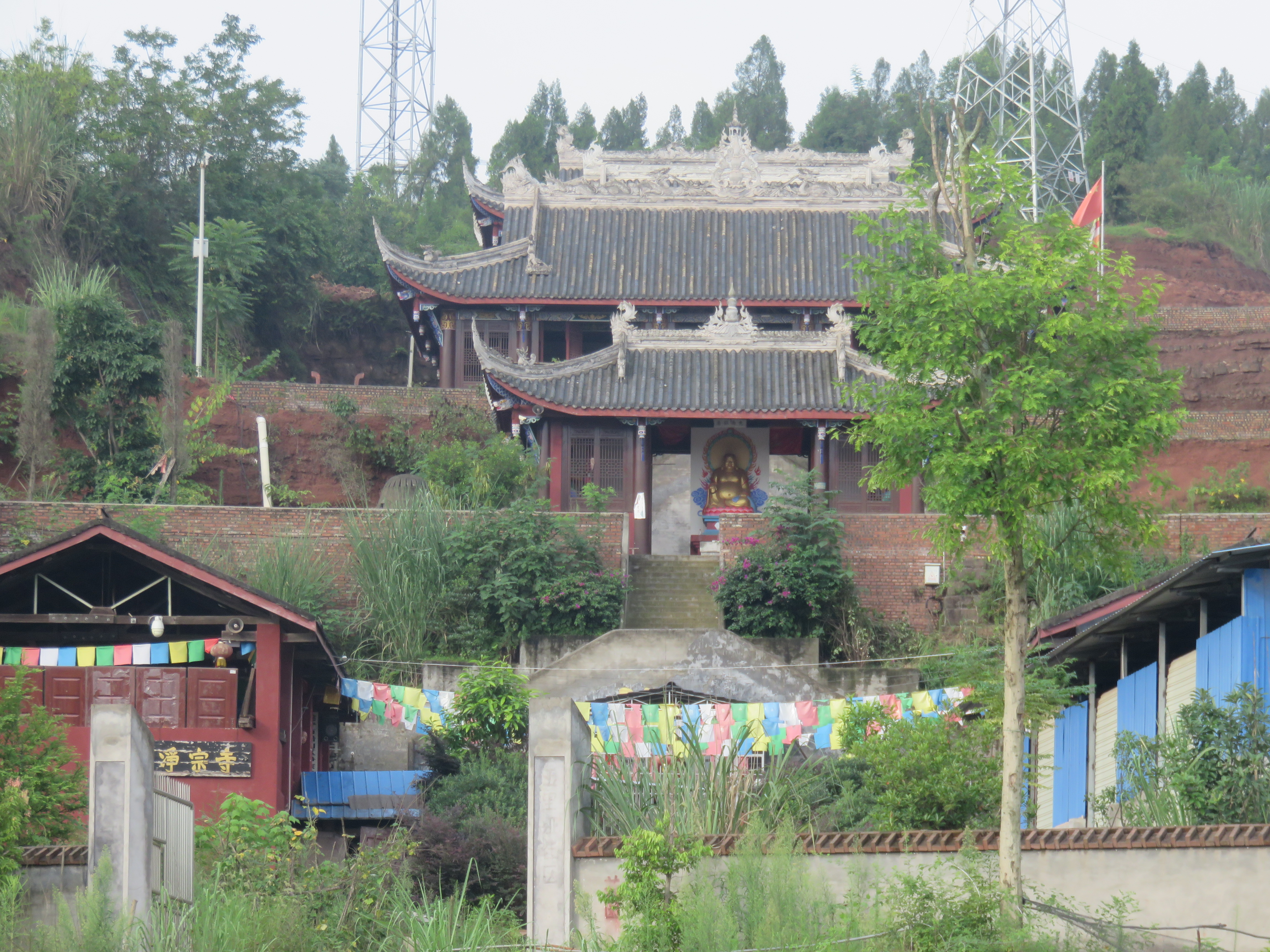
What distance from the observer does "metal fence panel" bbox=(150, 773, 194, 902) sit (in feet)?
38.3

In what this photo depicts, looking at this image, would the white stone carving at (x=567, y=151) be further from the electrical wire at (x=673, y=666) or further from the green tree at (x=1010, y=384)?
the green tree at (x=1010, y=384)

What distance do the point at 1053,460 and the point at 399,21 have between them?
46.7m

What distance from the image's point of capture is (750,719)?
18812 millimetres

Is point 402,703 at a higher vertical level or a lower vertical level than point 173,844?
higher

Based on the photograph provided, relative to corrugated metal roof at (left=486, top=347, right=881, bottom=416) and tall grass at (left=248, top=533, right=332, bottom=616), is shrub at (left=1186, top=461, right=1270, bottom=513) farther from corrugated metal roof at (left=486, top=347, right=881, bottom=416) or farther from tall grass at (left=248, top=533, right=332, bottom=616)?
tall grass at (left=248, top=533, right=332, bottom=616)

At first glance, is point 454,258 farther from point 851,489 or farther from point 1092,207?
point 1092,207

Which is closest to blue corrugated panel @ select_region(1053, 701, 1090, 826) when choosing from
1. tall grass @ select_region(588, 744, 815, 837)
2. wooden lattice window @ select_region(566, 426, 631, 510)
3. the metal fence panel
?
tall grass @ select_region(588, 744, 815, 837)

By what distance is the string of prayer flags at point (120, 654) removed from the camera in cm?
1856

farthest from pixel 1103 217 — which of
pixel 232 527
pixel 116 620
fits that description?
pixel 116 620

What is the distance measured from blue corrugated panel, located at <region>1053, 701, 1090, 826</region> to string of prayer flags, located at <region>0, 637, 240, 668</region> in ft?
30.3

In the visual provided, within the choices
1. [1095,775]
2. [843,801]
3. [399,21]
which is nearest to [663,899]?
[843,801]

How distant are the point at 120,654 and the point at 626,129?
50876 millimetres

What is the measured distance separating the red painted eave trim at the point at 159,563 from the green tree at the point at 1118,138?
4004 cm

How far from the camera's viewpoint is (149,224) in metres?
39.9
